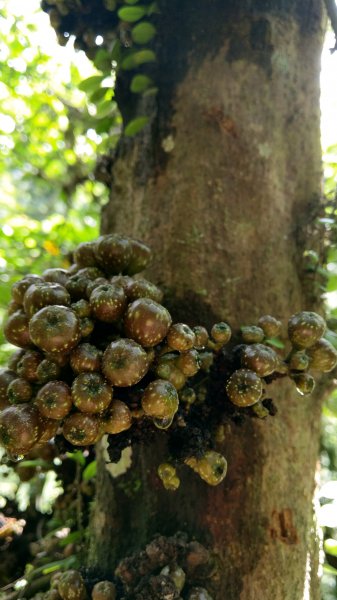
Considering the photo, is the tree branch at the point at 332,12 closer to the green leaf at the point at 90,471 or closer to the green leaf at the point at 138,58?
the green leaf at the point at 138,58

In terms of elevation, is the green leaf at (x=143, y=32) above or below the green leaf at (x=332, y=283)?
above

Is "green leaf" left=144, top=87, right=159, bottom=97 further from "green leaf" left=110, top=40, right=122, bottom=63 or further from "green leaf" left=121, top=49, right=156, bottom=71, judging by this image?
"green leaf" left=110, top=40, right=122, bottom=63

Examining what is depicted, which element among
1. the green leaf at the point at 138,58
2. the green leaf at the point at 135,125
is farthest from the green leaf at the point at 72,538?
the green leaf at the point at 138,58

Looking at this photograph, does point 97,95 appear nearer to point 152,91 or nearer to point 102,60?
point 102,60

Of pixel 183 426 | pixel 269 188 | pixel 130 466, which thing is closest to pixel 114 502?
pixel 130 466

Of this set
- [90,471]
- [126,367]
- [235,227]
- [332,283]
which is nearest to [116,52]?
[235,227]

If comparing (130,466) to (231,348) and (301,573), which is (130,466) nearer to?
(231,348)
